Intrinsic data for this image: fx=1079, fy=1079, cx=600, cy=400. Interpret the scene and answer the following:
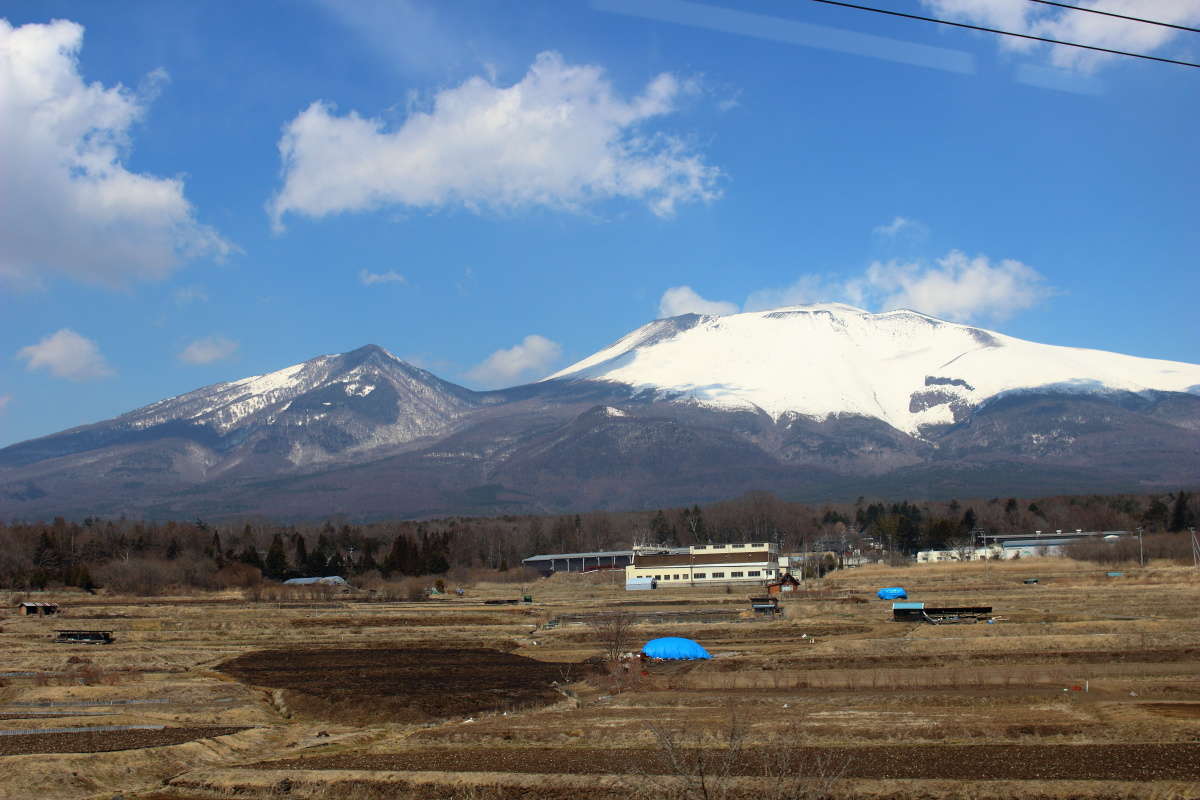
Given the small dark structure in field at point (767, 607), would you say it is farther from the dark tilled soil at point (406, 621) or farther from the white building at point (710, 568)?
the white building at point (710, 568)

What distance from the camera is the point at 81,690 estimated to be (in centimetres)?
3700

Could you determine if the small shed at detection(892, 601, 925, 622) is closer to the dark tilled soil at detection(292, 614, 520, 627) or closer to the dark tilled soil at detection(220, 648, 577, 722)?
the dark tilled soil at detection(220, 648, 577, 722)

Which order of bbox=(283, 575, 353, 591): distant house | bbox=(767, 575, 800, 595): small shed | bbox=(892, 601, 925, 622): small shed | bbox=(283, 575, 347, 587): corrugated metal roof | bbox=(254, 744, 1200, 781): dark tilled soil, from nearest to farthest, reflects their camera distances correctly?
bbox=(254, 744, 1200, 781): dark tilled soil
bbox=(892, 601, 925, 622): small shed
bbox=(767, 575, 800, 595): small shed
bbox=(283, 575, 353, 591): distant house
bbox=(283, 575, 347, 587): corrugated metal roof

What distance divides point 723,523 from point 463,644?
123 meters

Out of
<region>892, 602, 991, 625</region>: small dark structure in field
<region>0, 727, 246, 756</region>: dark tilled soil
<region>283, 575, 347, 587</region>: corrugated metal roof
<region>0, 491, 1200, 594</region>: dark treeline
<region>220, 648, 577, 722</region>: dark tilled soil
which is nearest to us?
<region>0, 727, 246, 756</region>: dark tilled soil

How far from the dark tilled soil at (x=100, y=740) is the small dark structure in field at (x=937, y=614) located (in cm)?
3377

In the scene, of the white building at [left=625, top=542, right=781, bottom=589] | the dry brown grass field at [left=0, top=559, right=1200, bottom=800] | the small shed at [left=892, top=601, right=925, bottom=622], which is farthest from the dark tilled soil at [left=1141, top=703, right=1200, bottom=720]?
the white building at [left=625, top=542, right=781, bottom=589]

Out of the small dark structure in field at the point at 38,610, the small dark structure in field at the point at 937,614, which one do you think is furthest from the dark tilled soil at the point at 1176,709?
the small dark structure in field at the point at 38,610

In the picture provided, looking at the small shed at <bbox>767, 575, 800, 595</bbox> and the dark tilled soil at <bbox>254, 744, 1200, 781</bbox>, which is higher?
the dark tilled soil at <bbox>254, 744, 1200, 781</bbox>

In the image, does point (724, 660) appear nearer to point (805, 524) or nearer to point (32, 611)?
point (32, 611)

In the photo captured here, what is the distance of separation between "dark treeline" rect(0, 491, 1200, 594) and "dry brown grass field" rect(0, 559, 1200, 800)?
45.9 meters

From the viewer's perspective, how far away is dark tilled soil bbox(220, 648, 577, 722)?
33125mm

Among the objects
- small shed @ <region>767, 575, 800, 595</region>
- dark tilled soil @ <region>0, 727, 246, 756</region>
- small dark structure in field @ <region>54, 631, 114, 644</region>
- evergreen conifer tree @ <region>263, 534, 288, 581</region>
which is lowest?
small shed @ <region>767, 575, 800, 595</region>

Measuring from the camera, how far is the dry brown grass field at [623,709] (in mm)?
21953
